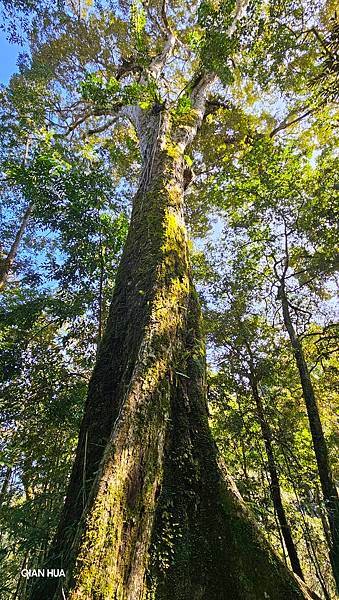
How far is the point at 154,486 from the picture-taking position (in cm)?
182

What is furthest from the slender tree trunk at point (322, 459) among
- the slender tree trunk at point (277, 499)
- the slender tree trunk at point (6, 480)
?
the slender tree trunk at point (6, 480)

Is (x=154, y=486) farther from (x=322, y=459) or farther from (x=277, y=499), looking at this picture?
(x=277, y=499)

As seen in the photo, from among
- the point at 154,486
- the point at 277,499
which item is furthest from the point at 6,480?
the point at 154,486

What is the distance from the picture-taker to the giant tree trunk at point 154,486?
149 centimetres

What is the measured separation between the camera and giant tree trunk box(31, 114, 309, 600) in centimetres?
149

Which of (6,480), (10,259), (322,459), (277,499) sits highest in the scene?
(10,259)

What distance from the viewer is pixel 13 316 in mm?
5625

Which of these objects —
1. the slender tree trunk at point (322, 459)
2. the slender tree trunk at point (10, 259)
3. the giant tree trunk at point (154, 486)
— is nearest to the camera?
the giant tree trunk at point (154, 486)

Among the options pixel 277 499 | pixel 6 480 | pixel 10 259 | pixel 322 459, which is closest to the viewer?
pixel 322 459

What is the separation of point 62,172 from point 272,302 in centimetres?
571

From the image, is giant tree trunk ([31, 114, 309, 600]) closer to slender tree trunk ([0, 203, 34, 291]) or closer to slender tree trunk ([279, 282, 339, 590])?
slender tree trunk ([279, 282, 339, 590])

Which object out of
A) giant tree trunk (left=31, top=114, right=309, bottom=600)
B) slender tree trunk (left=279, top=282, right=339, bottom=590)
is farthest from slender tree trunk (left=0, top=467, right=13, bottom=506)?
slender tree trunk (left=279, top=282, right=339, bottom=590)

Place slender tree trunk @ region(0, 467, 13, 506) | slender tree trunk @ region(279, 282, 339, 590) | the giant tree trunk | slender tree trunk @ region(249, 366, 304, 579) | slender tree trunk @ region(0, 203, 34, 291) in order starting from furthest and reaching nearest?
slender tree trunk @ region(0, 203, 34, 291)
slender tree trunk @ region(249, 366, 304, 579)
slender tree trunk @ region(0, 467, 13, 506)
slender tree trunk @ region(279, 282, 339, 590)
the giant tree trunk

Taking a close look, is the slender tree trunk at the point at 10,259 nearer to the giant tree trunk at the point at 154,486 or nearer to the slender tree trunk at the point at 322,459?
the slender tree trunk at the point at 322,459
